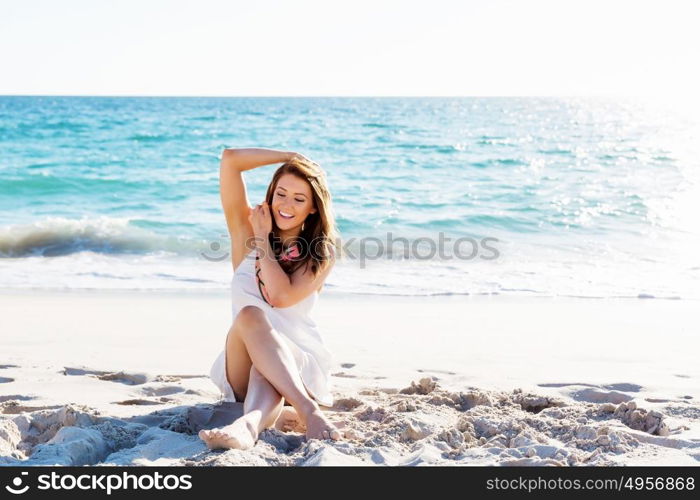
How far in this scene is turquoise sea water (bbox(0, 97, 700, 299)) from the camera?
27.5ft

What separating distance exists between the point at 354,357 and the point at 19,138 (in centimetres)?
2019

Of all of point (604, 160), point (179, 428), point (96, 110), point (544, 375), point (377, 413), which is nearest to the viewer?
point (179, 428)

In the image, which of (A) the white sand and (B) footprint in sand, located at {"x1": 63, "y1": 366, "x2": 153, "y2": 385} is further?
(B) footprint in sand, located at {"x1": 63, "y1": 366, "x2": 153, "y2": 385}

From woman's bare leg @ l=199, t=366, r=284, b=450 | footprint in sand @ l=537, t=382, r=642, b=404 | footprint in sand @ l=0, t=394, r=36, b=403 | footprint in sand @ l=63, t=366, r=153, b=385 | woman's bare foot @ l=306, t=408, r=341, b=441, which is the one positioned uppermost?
woman's bare leg @ l=199, t=366, r=284, b=450

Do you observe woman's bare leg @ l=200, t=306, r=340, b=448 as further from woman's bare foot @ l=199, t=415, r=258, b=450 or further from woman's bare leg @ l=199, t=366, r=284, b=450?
woman's bare foot @ l=199, t=415, r=258, b=450

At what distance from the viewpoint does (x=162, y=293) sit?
7266 mm

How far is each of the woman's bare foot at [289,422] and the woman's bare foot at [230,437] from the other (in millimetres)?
416

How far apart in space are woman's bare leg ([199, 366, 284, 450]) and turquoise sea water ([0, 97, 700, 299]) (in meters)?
4.02

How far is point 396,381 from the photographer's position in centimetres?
461

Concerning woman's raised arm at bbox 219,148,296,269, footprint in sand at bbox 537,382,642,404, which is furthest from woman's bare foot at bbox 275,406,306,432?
footprint in sand at bbox 537,382,642,404

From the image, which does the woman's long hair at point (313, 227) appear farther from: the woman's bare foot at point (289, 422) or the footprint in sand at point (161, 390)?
the footprint in sand at point (161, 390)

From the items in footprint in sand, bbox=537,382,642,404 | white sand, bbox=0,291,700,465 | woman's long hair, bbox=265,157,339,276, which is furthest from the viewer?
footprint in sand, bbox=537,382,642,404
